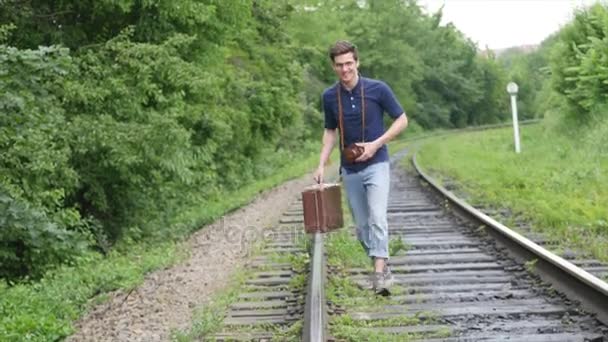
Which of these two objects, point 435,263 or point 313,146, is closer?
point 435,263

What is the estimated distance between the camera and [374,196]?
6227mm

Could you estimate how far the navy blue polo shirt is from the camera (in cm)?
609

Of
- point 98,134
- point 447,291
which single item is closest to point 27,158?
point 98,134

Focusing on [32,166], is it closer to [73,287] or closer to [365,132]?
[73,287]

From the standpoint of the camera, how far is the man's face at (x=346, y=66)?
19.6ft

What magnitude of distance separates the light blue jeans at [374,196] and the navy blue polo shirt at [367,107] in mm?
104

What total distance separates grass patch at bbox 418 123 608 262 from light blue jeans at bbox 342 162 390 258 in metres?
2.33

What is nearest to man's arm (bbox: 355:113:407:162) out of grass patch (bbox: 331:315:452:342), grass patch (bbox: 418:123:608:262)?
grass patch (bbox: 331:315:452:342)

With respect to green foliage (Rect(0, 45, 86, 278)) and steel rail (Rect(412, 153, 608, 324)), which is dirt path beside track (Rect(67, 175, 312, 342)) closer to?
green foliage (Rect(0, 45, 86, 278))

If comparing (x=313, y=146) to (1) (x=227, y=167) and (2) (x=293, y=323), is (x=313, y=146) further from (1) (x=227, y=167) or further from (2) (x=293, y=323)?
(2) (x=293, y=323)

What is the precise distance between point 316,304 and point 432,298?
117cm

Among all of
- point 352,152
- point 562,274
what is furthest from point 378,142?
point 562,274

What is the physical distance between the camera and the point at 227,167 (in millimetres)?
20031

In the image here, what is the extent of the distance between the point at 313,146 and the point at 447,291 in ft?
106
